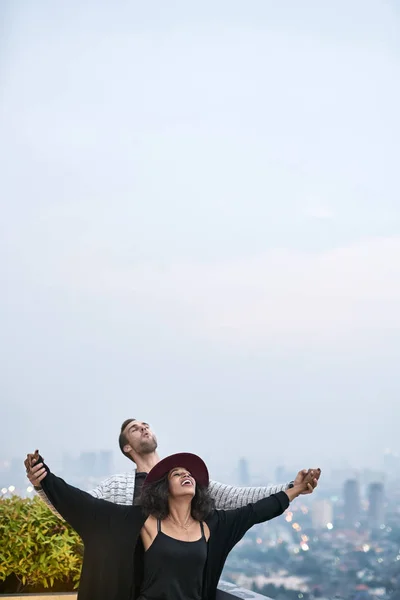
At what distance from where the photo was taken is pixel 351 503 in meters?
6.41

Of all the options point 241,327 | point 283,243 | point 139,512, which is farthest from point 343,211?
point 139,512

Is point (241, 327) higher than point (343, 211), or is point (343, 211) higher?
point (343, 211)

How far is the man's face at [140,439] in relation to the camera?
391 centimetres

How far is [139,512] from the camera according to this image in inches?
135

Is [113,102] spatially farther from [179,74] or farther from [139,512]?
[139,512]

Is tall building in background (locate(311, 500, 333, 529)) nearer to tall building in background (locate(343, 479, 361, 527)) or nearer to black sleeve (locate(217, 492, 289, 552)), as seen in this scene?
tall building in background (locate(343, 479, 361, 527))

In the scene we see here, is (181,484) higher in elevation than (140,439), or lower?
lower

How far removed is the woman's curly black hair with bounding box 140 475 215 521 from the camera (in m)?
3.40

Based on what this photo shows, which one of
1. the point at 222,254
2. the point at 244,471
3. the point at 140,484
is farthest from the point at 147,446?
the point at 222,254

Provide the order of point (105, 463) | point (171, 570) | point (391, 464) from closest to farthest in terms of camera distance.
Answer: point (171, 570)
point (105, 463)
point (391, 464)

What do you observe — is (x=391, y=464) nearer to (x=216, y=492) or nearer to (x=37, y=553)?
(x=37, y=553)

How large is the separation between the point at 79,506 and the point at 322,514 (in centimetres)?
331

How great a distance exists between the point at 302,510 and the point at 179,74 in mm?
3184

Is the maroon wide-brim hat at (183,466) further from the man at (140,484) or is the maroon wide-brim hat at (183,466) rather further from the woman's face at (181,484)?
the man at (140,484)
